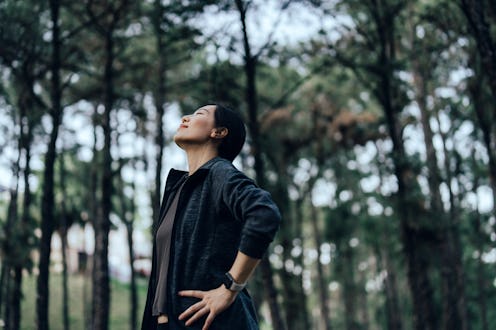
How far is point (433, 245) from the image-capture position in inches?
806

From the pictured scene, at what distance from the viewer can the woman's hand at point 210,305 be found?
8.52ft

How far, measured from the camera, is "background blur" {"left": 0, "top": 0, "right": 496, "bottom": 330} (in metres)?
12.0

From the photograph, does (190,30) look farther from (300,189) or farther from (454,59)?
(300,189)

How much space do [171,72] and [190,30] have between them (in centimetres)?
970

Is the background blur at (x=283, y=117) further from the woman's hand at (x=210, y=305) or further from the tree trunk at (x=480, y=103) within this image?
the woman's hand at (x=210, y=305)

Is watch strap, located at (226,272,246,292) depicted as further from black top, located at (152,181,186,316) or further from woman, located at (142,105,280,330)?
black top, located at (152,181,186,316)

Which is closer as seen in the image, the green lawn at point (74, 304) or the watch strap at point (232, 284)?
the watch strap at point (232, 284)

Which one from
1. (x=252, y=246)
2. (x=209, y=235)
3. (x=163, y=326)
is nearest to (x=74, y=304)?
(x=163, y=326)

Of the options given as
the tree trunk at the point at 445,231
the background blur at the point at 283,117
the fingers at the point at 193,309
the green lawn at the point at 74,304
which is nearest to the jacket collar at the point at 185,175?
the fingers at the point at 193,309

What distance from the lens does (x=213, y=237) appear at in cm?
279

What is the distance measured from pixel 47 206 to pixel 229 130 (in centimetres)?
881

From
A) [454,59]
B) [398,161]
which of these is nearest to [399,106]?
[398,161]

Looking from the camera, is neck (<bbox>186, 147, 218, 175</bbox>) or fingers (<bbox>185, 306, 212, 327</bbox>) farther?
neck (<bbox>186, 147, 218, 175</bbox>)

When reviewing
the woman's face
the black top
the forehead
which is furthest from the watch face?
the forehead
